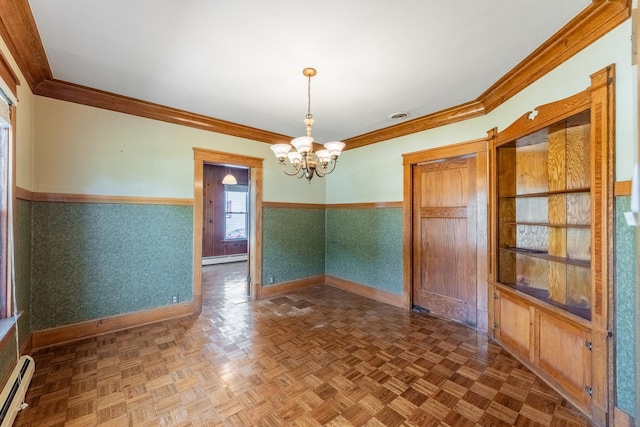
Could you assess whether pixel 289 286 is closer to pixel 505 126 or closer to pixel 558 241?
pixel 558 241

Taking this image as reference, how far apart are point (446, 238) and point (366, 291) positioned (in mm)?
1581

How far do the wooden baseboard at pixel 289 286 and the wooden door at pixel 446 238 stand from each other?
6.05 ft

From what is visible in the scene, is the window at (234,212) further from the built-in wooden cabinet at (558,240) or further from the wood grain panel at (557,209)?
the wood grain panel at (557,209)

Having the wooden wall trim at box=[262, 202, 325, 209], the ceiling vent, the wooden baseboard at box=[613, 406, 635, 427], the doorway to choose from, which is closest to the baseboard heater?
the wooden wall trim at box=[262, 202, 325, 209]

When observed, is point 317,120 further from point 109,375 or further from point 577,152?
point 109,375

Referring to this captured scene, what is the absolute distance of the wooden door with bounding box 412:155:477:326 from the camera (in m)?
3.26

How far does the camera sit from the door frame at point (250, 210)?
362 cm

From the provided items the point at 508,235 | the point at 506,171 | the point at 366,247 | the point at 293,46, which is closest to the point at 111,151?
the point at 293,46

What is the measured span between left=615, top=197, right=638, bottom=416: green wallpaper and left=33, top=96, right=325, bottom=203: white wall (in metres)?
4.06

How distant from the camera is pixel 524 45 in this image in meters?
2.07

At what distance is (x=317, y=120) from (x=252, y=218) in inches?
71.8

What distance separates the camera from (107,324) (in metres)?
2.98

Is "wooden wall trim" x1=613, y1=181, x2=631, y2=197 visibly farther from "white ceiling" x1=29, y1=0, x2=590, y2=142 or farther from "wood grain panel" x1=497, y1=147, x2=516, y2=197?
"wood grain panel" x1=497, y1=147, x2=516, y2=197

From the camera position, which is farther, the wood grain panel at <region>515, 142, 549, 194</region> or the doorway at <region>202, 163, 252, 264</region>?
the doorway at <region>202, 163, 252, 264</region>
